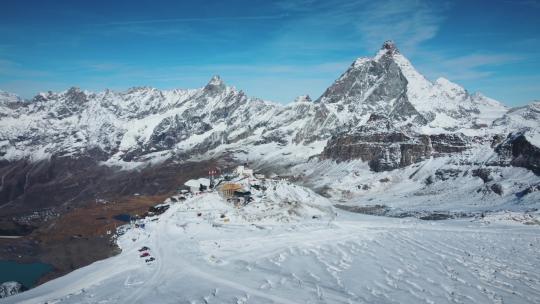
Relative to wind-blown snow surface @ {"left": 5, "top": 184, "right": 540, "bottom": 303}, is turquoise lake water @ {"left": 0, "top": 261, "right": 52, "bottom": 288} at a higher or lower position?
lower

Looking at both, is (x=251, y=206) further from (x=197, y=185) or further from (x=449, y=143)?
(x=449, y=143)

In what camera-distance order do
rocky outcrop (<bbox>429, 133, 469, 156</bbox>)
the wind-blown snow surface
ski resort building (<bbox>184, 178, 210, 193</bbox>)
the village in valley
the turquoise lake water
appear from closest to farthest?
the wind-blown snow surface < the turquoise lake water < the village in valley < ski resort building (<bbox>184, 178, 210, 193</bbox>) < rocky outcrop (<bbox>429, 133, 469, 156</bbox>)

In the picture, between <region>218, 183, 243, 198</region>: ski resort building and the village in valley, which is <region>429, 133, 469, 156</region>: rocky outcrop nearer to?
the village in valley

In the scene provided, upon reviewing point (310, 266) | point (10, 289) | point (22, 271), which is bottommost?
point (22, 271)

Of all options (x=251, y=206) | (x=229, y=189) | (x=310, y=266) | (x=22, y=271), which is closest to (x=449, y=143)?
(x=229, y=189)

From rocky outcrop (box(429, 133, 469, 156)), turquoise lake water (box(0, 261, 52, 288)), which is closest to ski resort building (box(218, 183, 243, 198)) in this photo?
turquoise lake water (box(0, 261, 52, 288))

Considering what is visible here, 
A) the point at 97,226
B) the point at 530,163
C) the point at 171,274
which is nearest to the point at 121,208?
the point at 97,226

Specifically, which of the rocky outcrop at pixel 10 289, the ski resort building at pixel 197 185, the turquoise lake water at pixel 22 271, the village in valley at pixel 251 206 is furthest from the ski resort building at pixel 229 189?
the rocky outcrop at pixel 10 289
